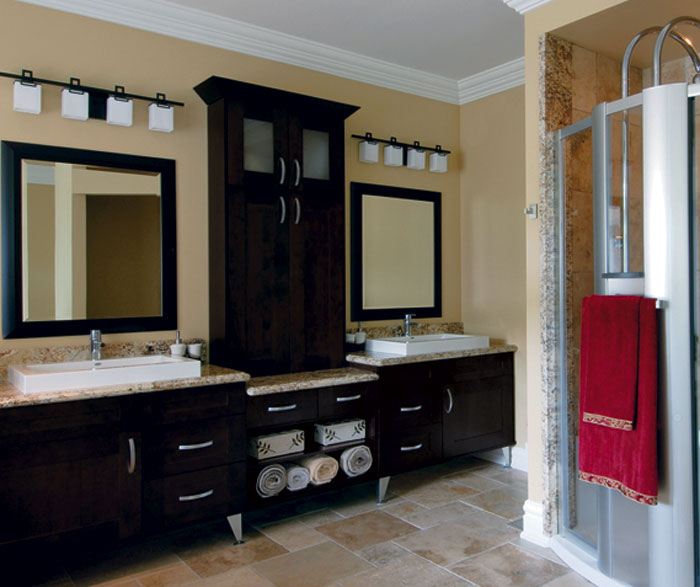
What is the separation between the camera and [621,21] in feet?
8.61

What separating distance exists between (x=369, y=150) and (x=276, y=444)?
6.66 ft

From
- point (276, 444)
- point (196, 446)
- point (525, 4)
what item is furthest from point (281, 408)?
point (525, 4)

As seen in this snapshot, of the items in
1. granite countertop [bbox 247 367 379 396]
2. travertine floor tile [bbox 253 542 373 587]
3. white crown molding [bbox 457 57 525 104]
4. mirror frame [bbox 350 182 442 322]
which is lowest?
travertine floor tile [bbox 253 542 373 587]

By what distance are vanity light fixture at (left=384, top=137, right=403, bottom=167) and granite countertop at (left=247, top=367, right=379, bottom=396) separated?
4.90 ft

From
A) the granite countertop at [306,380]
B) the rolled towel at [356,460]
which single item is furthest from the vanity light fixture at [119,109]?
the rolled towel at [356,460]

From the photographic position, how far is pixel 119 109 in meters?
2.96

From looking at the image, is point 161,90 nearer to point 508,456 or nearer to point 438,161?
point 438,161

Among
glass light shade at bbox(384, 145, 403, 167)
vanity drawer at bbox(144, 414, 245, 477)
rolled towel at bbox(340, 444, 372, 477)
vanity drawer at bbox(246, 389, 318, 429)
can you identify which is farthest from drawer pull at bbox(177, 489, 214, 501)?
glass light shade at bbox(384, 145, 403, 167)

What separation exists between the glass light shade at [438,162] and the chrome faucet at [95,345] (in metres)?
2.59

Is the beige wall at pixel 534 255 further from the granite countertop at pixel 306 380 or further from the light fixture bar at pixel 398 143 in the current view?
the light fixture bar at pixel 398 143

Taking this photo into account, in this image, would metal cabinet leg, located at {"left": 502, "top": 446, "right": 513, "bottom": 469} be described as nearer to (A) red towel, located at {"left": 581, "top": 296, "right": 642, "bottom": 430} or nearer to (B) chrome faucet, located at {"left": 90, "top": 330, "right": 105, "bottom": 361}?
(A) red towel, located at {"left": 581, "top": 296, "right": 642, "bottom": 430}

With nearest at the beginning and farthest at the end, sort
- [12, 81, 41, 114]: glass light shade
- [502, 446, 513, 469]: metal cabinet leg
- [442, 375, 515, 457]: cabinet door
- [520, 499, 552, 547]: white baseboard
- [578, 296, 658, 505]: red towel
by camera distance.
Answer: [578, 296, 658, 505]: red towel < [12, 81, 41, 114]: glass light shade < [520, 499, 552, 547]: white baseboard < [442, 375, 515, 457]: cabinet door < [502, 446, 513, 469]: metal cabinet leg

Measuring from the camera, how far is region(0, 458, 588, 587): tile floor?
2.51 meters

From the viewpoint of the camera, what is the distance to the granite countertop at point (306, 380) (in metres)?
2.95
